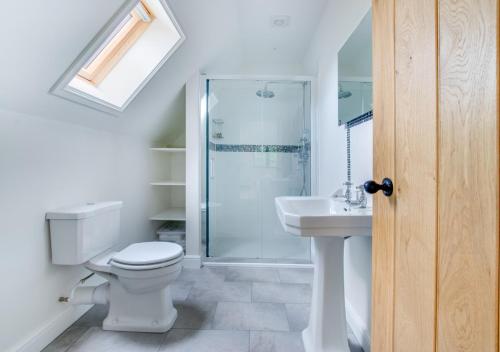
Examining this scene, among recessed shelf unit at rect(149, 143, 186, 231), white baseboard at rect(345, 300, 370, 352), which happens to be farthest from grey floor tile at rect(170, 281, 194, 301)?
white baseboard at rect(345, 300, 370, 352)

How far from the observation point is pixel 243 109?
2.72 metres

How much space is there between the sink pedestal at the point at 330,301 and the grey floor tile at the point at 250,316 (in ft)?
1.20

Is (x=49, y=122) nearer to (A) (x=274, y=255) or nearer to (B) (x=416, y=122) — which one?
(B) (x=416, y=122)

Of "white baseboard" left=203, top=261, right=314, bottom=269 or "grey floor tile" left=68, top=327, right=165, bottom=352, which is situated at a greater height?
"white baseboard" left=203, top=261, right=314, bottom=269

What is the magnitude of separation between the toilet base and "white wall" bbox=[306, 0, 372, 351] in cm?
119

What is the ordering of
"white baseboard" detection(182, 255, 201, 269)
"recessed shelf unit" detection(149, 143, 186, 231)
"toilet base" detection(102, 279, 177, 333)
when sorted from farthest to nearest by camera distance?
"recessed shelf unit" detection(149, 143, 186, 231) < "white baseboard" detection(182, 255, 201, 269) < "toilet base" detection(102, 279, 177, 333)

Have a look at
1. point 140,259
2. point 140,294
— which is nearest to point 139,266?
point 140,259

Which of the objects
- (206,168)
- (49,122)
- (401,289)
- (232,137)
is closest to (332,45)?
(232,137)

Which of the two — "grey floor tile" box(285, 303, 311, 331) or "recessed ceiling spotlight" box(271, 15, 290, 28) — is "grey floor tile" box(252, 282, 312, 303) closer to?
"grey floor tile" box(285, 303, 311, 331)

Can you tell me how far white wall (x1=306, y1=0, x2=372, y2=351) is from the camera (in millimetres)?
1430

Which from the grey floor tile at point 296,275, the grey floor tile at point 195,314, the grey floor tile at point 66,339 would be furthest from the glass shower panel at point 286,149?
the grey floor tile at point 66,339

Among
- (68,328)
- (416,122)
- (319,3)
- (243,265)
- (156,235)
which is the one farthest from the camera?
(156,235)

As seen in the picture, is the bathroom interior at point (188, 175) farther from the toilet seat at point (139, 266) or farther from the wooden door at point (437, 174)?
the wooden door at point (437, 174)

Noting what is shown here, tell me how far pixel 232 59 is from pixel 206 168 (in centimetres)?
138
